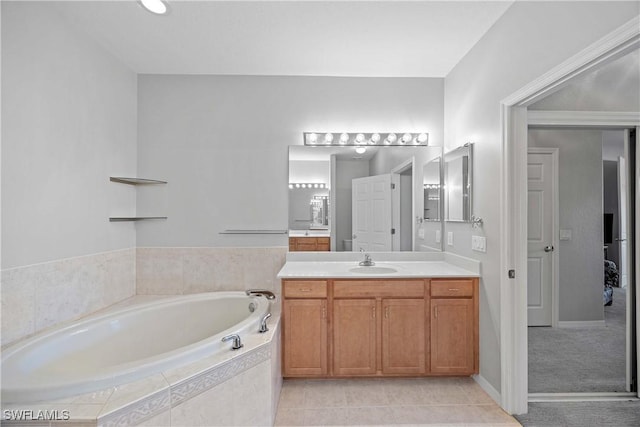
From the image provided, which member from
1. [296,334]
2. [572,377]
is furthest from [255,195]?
[572,377]

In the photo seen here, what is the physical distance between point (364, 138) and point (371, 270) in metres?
1.22

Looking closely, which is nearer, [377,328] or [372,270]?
[377,328]

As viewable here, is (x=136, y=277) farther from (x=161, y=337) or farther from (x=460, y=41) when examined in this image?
(x=460, y=41)

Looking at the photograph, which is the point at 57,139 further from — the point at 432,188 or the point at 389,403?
the point at 432,188

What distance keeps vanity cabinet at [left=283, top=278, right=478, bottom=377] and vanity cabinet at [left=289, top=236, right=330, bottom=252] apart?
627 mm

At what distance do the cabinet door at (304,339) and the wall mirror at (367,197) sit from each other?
0.77 metres

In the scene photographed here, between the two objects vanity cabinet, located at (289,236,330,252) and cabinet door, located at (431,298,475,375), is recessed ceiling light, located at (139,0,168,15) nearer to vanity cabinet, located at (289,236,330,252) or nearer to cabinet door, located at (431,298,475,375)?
vanity cabinet, located at (289,236,330,252)

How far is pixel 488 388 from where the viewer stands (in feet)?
7.15

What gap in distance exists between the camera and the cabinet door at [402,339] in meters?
2.31

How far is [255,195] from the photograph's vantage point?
290cm

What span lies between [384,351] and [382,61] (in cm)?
232

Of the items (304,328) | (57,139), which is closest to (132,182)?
(57,139)

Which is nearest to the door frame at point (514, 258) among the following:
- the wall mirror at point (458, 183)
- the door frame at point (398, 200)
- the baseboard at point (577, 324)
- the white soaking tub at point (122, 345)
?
the wall mirror at point (458, 183)

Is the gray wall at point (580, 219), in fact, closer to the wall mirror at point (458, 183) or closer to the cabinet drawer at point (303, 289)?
the wall mirror at point (458, 183)
